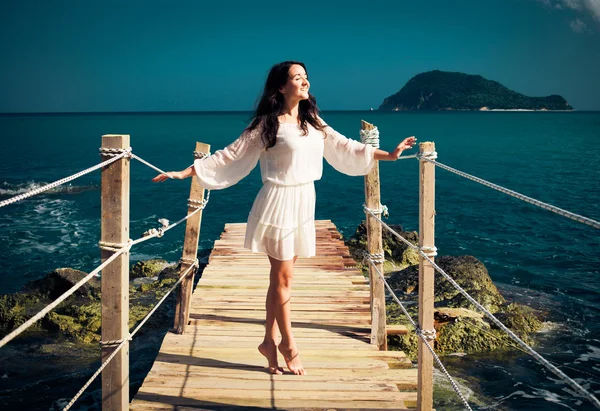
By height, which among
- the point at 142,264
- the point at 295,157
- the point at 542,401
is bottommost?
the point at 542,401

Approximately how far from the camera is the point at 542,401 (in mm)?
7270

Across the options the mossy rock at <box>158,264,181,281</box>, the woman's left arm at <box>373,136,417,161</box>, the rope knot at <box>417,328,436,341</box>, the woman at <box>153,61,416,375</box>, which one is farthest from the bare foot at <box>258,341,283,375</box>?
the mossy rock at <box>158,264,181,281</box>

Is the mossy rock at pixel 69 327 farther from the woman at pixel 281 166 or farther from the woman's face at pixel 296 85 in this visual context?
the woman's face at pixel 296 85

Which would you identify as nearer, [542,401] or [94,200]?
[542,401]

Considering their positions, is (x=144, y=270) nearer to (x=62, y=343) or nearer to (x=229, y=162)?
(x=62, y=343)

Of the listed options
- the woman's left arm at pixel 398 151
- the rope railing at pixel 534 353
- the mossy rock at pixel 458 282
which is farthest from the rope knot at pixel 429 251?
the mossy rock at pixel 458 282

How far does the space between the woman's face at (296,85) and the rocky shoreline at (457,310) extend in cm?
431

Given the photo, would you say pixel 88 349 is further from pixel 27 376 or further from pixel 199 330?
pixel 199 330

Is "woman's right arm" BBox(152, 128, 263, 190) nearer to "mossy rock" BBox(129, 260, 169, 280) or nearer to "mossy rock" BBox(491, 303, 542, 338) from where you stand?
"mossy rock" BBox(491, 303, 542, 338)

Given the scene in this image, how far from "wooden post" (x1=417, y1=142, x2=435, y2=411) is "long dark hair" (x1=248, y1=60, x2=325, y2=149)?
845mm

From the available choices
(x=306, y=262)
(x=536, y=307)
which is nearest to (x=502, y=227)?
(x=536, y=307)

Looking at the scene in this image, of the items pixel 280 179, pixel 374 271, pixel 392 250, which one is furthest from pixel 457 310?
pixel 280 179

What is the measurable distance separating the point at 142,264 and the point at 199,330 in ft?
27.9

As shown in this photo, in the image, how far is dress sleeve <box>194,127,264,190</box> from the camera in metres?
3.97
